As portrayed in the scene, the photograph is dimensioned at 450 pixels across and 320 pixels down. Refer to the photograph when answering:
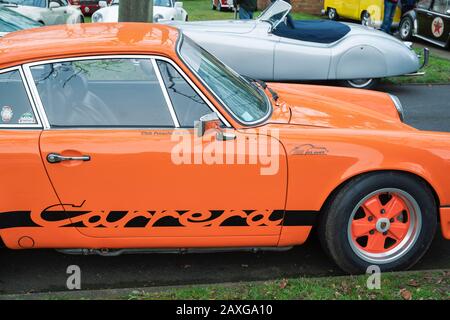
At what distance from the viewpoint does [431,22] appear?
1217 centimetres

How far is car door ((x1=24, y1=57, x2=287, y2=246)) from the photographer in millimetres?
3119

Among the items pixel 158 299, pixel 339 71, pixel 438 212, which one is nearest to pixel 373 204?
pixel 438 212

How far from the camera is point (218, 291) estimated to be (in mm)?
3184

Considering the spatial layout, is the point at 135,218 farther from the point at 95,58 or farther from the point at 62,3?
the point at 62,3

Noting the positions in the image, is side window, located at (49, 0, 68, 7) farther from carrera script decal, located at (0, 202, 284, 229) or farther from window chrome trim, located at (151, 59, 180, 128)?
carrera script decal, located at (0, 202, 284, 229)

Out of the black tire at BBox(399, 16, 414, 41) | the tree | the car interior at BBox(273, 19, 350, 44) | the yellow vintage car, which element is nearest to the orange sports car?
the tree

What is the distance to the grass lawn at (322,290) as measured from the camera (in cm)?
314

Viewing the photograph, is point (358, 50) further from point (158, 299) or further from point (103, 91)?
point (158, 299)

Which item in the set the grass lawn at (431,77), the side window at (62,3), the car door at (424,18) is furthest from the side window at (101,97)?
the car door at (424,18)

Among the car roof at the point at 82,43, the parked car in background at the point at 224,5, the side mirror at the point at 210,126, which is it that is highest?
the car roof at the point at 82,43

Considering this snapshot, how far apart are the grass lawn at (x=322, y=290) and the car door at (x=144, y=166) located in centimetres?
30

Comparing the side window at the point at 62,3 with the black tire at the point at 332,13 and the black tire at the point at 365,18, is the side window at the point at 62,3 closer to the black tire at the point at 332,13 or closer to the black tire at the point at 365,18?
the black tire at the point at 365,18

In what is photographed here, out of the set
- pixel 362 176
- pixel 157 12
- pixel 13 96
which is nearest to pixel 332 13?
pixel 157 12

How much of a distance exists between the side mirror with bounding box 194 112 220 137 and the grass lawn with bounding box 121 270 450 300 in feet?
3.04
